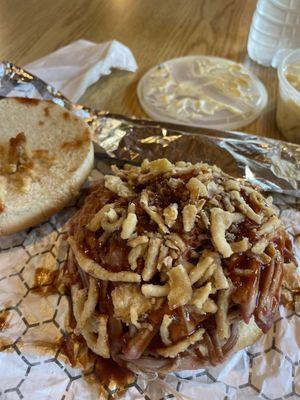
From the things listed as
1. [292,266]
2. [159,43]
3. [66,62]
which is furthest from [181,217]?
[159,43]

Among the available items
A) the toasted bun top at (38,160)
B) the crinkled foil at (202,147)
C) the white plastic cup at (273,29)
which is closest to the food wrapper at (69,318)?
the crinkled foil at (202,147)

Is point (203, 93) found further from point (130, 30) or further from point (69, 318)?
point (69, 318)

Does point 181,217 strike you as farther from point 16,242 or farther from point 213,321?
point 16,242

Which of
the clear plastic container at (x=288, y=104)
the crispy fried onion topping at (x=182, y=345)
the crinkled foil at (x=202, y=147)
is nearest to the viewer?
the crispy fried onion topping at (x=182, y=345)

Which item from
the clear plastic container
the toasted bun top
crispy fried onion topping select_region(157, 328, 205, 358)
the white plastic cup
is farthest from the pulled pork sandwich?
the white plastic cup

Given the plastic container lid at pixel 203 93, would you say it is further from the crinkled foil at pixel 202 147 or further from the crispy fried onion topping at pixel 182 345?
the crispy fried onion topping at pixel 182 345

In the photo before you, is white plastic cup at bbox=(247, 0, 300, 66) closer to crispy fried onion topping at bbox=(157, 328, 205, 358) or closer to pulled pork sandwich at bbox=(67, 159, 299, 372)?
pulled pork sandwich at bbox=(67, 159, 299, 372)
